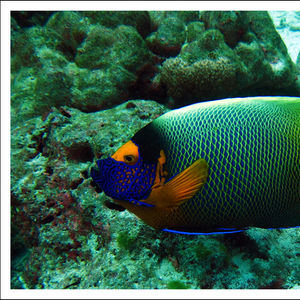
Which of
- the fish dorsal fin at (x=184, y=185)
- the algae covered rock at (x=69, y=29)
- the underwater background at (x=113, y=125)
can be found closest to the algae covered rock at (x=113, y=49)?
the underwater background at (x=113, y=125)

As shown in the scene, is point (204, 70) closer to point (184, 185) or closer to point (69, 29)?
point (184, 185)

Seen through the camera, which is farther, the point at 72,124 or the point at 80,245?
the point at 72,124

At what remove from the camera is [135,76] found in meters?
3.29

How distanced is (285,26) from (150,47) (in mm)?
4810

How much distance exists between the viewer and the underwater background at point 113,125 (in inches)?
55.4

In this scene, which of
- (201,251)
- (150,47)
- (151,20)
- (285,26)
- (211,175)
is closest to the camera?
(211,175)

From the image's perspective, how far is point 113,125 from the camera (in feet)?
7.21

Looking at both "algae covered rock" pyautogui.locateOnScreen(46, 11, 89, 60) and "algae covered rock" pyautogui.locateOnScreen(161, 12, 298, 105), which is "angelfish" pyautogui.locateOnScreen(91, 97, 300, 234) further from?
"algae covered rock" pyautogui.locateOnScreen(46, 11, 89, 60)

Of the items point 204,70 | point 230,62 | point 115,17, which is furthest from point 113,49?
point 230,62

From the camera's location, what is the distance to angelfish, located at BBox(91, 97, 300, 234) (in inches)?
37.1

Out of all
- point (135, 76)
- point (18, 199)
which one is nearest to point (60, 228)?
point (18, 199)

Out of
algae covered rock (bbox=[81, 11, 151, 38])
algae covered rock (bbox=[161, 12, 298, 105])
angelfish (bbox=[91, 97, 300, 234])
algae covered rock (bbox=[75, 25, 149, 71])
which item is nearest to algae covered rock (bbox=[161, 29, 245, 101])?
algae covered rock (bbox=[161, 12, 298, 105])

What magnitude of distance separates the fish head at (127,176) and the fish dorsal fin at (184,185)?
0.06 m

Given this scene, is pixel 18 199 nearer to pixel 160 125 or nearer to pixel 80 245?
pixel 80 245
